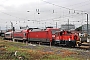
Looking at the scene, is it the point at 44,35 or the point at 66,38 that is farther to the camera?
the point at 44,35

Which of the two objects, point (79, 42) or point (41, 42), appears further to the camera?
point (41, 42)

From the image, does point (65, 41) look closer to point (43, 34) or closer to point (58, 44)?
point (58, 44)

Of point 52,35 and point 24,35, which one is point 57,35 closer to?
point 52,35

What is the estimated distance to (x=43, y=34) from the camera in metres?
44.0

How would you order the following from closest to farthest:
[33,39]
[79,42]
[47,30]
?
[79,42] < [47,30] < [33,39]

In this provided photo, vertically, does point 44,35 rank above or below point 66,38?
above

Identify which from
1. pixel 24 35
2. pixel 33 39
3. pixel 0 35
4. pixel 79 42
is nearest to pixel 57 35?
pixel 79 42

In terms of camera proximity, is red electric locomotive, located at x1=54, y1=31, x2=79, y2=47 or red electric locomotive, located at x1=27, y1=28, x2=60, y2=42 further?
red electric locomotive, located at x1=27, y1=28, x2=60, y2=42

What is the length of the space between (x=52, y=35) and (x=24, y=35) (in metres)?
18.8

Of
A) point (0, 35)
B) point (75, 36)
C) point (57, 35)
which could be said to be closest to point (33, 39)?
→ point (57, 35)

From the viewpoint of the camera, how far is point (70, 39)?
3625cm

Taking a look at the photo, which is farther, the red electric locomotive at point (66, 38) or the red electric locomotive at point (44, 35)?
the red electric locomotive at point (44, 35)

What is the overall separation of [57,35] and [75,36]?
3.68 meters

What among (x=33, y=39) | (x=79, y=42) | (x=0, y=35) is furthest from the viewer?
(x=0, y=35)
